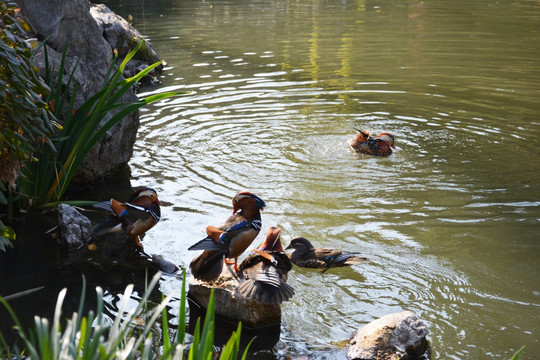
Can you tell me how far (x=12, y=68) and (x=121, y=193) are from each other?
11.0 feet

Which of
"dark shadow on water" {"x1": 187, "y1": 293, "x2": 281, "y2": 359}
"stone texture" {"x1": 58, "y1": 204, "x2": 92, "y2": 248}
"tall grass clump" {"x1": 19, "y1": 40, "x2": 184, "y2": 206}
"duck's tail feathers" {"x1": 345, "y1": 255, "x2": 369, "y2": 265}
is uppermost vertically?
"tall grass clump" {"x1": 19, "y1": 40, "x2": 184, "y2": 206}

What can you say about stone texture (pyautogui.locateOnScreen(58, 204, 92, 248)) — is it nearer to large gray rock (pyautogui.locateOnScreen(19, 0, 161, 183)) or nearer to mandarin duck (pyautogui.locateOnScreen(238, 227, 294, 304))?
large gray rock (pyautogui.locateOnScreen(19, 0, 161, 183))

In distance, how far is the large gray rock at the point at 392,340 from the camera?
13.3ft

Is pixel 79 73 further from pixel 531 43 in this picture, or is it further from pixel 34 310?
pixel 531 43

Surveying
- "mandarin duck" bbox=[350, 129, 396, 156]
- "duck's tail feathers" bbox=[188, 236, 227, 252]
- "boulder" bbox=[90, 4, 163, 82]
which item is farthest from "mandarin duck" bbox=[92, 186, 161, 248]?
"boulder" bbox=[90, 4, 163, 82]

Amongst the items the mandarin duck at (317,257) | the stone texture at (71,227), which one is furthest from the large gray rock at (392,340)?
the stone texture at (71,227)

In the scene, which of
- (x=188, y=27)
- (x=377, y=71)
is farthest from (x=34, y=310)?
(x=188, y=27)

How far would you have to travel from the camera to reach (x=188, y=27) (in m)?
20.9

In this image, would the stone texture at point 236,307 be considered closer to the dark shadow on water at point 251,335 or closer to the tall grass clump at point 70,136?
the dark shadow on water at point 251,335

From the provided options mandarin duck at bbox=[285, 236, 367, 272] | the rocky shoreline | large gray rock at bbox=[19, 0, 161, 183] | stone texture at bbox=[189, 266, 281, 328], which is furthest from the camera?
large gray rock at bbox=[19, 0, 161, 183]

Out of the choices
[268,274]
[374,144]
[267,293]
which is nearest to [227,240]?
[268,274]

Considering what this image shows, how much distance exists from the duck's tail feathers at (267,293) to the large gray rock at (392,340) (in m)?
0.58

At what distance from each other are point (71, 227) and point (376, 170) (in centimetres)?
391

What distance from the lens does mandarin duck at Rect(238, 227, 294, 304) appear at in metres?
4.44
